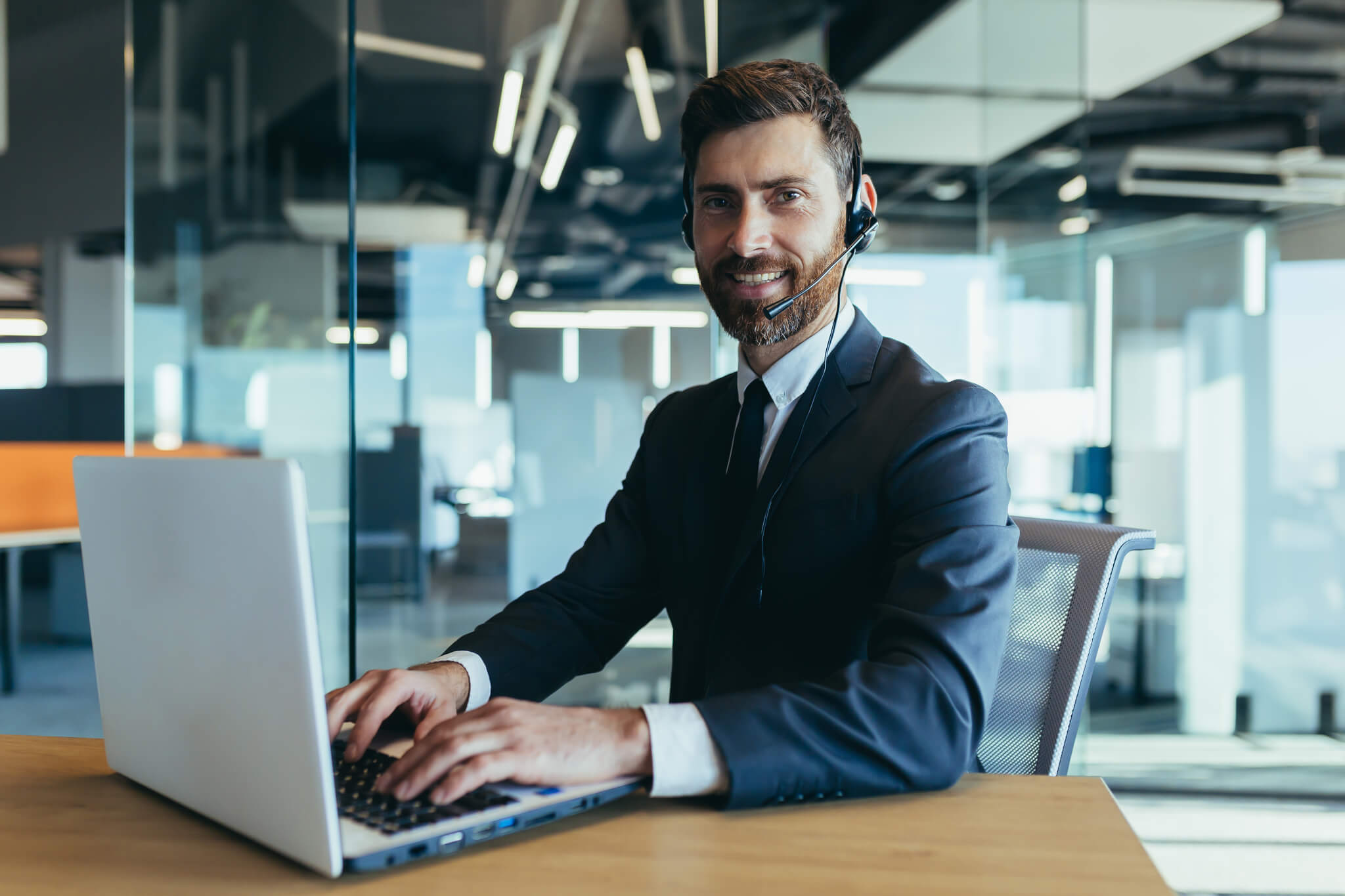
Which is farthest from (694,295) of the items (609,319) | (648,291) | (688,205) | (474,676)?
(474,676)

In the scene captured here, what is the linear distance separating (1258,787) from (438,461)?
322 centimetres

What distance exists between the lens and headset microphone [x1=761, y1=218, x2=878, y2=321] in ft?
4.00

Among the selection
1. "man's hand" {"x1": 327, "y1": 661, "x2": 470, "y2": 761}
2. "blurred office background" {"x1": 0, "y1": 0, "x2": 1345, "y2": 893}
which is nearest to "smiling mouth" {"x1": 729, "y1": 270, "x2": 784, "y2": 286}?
"man's hand" {"x1": 327, "y1": 661, "x2": 470, "y2": 761}

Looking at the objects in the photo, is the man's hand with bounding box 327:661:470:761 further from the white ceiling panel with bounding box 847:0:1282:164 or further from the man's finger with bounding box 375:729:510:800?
the white ceiling panel with bounding box 847:0:1282:164

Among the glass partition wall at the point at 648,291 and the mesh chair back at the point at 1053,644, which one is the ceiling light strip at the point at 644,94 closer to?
the glass partition wall at the point at 648,291

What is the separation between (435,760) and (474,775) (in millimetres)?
35

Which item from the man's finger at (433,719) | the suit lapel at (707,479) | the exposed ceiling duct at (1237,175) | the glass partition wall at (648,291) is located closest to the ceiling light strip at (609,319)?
the glass partition wall at (648,291)

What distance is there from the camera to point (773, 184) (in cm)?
123

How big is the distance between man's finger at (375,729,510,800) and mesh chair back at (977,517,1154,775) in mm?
640

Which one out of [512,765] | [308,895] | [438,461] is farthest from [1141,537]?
[438,461]

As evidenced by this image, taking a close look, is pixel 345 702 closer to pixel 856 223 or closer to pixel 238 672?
pixel 238 672

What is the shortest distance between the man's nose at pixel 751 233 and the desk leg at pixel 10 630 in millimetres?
4634

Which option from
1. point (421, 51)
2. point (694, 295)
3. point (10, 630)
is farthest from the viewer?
point (10, 630)

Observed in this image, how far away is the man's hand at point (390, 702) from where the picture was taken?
89cm
